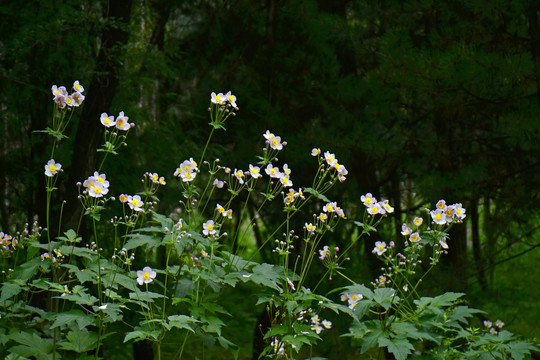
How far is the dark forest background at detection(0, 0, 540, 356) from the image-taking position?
4.17 m

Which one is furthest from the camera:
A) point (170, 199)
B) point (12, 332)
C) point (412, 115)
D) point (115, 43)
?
point (412, 115)

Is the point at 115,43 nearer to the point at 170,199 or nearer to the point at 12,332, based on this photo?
the point at 170,199

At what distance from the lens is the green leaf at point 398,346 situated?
214cm

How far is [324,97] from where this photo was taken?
5004mm

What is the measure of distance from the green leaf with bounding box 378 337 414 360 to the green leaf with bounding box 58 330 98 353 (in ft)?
3.07

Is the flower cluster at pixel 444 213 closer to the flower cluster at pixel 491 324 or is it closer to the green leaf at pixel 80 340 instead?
the flower cluster at pixel 491 324

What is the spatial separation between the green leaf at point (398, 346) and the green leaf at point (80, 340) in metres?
0.94

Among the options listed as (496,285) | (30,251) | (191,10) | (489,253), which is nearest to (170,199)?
(191,10)

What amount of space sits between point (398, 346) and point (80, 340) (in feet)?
3.39

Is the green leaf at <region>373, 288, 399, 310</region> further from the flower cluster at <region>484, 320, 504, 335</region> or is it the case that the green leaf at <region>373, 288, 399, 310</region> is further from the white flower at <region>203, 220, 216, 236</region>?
the flower cluster at <region>484, 320, 504, 335</region>

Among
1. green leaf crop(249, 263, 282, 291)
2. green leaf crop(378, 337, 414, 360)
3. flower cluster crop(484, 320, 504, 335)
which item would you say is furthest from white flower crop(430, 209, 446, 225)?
flower cluster crop(484, 320, 504, 335)

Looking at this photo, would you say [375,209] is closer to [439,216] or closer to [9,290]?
[439,216]

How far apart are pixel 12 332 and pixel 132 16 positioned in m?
3.15

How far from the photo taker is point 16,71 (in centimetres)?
444
